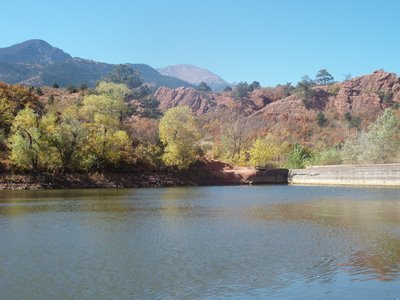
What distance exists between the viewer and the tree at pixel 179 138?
3095 inches

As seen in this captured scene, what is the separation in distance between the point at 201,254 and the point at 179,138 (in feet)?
200

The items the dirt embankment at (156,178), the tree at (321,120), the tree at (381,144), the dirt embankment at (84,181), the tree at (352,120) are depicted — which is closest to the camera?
the dirt embankment at (84,181)

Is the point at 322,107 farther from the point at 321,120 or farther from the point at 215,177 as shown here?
the point at 215,177

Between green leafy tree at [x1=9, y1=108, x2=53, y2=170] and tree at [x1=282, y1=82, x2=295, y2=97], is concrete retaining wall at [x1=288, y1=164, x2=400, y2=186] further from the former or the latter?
tree at [x1=282, y1=82, x2=295, y2=97]

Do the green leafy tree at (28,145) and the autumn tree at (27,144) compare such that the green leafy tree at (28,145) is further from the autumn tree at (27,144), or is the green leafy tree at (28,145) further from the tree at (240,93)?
the tree at (240,93)

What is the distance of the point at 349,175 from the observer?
235 ft

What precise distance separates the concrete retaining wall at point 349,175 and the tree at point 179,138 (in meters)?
17.6

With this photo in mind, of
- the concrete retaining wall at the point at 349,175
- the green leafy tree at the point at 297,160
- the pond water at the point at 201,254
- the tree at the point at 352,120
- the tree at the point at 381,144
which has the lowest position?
the pond water at the point at 201,254

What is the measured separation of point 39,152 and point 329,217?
46433 mm

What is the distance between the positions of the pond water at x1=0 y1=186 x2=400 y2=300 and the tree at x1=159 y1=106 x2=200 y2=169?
42014 millimetres

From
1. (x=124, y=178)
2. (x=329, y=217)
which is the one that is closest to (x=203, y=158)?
(x=124, y=178)

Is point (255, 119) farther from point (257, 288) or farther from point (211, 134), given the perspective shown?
point (257, 288)

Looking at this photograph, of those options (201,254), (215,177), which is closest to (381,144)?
(215,177)

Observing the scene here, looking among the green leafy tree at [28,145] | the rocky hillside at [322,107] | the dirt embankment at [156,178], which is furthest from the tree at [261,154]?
the rocky hillside at [322,107]
